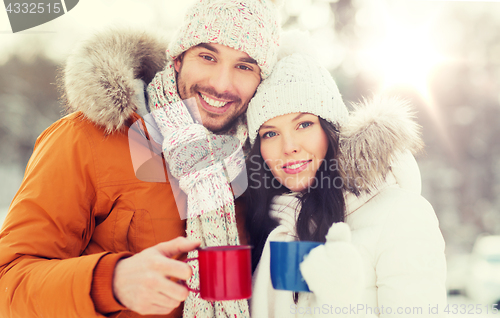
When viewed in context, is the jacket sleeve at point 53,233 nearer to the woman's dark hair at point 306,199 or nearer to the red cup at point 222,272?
the red cup at point 222,272

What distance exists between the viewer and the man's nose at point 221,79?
1.39 meters

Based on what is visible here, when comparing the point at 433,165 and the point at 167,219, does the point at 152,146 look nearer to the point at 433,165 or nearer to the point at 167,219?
the point at 167,219

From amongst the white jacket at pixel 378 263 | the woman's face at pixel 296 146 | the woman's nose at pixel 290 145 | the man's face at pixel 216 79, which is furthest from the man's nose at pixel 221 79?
the white jacket at pixel 378 263

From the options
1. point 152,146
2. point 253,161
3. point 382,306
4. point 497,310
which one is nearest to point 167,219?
point 152,146

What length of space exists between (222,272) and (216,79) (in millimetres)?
831

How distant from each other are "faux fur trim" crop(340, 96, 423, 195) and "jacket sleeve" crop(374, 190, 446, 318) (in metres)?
0.14

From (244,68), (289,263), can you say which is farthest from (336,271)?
(244,68)

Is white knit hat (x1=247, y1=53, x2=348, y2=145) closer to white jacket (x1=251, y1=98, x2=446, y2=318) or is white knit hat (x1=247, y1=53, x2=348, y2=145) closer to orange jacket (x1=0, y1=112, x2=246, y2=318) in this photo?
white jacket (x1=251, y1=98, x2=446, y2=318)

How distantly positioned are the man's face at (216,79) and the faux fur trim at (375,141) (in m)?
0.47

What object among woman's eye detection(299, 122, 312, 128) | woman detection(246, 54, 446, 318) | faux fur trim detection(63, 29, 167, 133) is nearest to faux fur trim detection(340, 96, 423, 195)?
woman detection(246, 54, 446, 318)

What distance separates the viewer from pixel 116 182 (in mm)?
1179

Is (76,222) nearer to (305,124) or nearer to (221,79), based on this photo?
(221,79)

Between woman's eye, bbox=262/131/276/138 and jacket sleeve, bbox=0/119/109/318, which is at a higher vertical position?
woman's eye, bbox=262/131/276/138

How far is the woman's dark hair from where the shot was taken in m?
1.27
